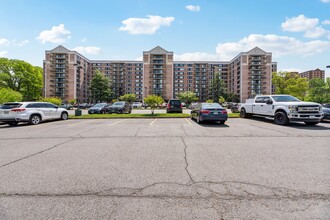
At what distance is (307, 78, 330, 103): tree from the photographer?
47153mm

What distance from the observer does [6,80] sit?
52312 mm

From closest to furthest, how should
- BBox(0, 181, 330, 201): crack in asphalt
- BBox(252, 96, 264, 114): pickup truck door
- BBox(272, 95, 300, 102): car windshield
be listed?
BBox(0, 181, 330, 201): crack in asphalt, BBox(272, 95, 300, 102): car windshield, BBox(252, 96, 264, 114): pickup truck door

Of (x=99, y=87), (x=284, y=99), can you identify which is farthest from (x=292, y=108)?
(x=99, y=87)

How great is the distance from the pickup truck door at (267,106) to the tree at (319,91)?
4672 cm

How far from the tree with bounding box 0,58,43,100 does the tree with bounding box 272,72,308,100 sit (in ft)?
262

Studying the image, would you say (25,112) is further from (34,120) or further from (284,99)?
(284,99)

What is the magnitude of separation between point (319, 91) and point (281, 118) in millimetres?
55028

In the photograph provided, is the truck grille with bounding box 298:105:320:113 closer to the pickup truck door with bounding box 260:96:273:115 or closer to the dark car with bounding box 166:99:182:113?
the pickup truck door with bounding box 260:96:273:115

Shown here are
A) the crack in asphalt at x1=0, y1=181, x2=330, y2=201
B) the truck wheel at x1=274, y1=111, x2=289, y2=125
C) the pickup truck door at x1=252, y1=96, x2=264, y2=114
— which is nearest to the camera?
the crack in asphalt at x1=0, y1=181, x2=330, y2=201

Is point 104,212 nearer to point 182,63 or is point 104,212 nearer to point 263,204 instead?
point 263,204

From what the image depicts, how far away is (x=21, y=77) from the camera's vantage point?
54.6 metres

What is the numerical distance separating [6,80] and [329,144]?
231 feet

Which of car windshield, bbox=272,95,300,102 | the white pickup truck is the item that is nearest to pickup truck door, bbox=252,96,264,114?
the white pickup truck

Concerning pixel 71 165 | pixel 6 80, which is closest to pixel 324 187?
pixel 71 165
